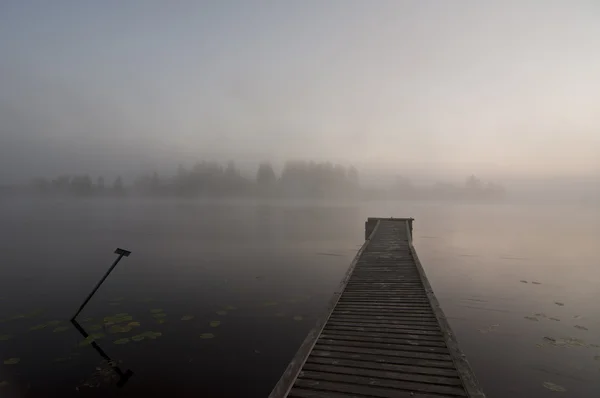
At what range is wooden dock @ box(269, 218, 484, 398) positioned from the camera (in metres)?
6.20

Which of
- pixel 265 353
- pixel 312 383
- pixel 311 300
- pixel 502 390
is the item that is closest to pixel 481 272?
pixel 311 300

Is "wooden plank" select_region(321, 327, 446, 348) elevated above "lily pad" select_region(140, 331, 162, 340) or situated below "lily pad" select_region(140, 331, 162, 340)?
above

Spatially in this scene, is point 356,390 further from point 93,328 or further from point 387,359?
point 93,328

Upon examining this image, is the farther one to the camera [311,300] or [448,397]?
[311,300]

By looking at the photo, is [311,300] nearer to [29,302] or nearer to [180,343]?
[180,343]

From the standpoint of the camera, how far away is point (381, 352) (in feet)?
25.0

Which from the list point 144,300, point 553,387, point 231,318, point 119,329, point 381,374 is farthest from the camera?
point 144,300

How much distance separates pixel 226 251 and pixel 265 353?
23.5 meters

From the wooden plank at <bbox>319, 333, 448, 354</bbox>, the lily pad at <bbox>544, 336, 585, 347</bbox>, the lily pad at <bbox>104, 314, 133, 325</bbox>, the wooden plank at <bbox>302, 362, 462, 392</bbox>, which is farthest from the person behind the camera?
the lily pad at <bbox>104, 314, 133, 325</bbox>

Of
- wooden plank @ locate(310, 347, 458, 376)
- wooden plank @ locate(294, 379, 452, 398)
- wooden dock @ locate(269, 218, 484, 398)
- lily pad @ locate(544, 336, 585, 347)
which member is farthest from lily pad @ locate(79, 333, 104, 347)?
lily pad @ locate(544, 336, 585, 347)

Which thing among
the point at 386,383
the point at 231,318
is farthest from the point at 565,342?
the point at 231,318

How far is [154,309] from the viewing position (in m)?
16.5

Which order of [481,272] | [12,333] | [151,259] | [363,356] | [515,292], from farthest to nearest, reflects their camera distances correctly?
[151,259] → [481,272] → [515,292] → [12,333] → [363,356]

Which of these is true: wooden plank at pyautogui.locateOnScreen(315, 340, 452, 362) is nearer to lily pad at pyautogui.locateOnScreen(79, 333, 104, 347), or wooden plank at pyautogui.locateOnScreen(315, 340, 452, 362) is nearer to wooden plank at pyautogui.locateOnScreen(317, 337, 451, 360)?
wooden plank at pyautogui.locateOnScreen(317, 337, 451, 360)
